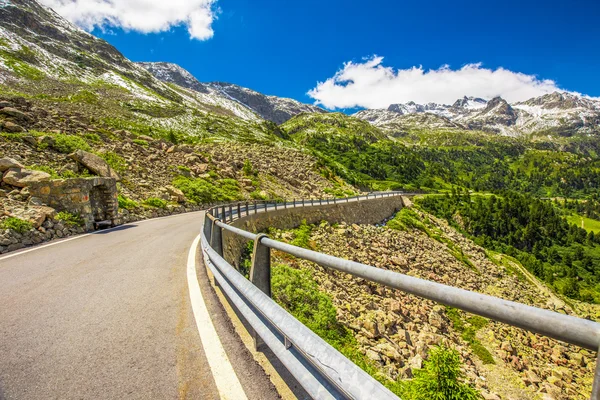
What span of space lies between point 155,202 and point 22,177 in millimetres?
10733

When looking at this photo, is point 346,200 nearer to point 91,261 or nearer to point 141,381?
point 91,261

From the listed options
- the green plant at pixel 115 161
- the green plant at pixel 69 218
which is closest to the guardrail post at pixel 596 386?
the green plant at pixel 69 218

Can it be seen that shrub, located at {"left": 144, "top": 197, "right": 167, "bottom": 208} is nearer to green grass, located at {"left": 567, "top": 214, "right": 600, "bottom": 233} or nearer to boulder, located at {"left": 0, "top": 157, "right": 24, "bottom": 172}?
boulder, located at {"left": 0, "top": 157, "right": 24, "bottom": 172}

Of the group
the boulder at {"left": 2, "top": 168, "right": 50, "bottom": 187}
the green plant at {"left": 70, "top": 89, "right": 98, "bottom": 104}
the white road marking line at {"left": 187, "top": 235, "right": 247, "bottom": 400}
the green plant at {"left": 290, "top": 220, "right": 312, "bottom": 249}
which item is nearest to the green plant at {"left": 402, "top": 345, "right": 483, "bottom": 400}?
the white road marking line at {"left": 187, "top": 235, "right": 247, "bottom": 400}

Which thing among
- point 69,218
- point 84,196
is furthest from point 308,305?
point 84,196

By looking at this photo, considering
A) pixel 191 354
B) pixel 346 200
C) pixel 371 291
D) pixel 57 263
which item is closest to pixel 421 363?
pixel 371 291

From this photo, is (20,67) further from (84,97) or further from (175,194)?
(175,194)

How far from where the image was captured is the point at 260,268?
150 inches

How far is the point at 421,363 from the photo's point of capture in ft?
29.1

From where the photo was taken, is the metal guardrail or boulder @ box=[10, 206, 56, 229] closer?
the metal guardrail

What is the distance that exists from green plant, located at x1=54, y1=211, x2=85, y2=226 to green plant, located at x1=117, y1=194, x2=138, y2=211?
511 cm

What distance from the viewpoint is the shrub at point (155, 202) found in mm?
23148

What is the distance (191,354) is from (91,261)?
22.8ft

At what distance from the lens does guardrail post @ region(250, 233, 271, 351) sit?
3.68 metres
